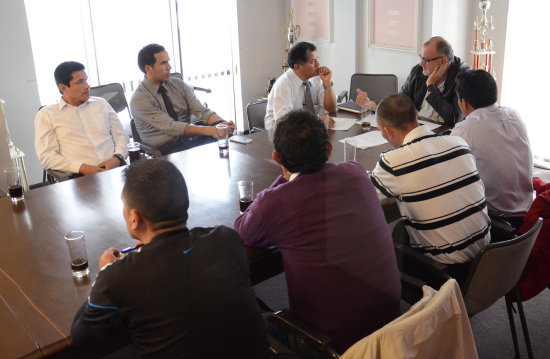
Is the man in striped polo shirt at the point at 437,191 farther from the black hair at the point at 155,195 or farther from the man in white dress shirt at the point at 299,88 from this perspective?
the man in white dress shirt at the point at 299,88

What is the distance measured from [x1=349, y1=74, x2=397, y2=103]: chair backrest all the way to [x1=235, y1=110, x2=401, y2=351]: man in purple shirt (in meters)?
3.16

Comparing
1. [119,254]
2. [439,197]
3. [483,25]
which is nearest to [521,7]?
[483,25]

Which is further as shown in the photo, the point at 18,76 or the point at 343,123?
the point at 18,76

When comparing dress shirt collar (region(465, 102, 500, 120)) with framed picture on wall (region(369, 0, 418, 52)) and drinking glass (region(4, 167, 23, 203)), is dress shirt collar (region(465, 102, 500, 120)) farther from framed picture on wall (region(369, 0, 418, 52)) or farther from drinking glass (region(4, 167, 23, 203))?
framed picture on wall (region(369, 0, 418, 52))

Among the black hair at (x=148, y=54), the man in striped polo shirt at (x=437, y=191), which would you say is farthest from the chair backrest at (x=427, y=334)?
the black hair at (x=148, y=54)

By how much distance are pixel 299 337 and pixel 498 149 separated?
1.41 m

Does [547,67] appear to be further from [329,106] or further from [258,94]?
[258,94]

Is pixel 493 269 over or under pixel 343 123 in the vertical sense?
under

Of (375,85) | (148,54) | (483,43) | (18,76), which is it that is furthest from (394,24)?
(18,76)

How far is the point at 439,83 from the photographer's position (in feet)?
13.0

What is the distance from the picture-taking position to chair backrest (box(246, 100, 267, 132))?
14.1ft

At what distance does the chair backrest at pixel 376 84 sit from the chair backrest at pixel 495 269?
2937mm

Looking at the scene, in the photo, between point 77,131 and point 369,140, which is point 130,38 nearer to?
point 77,131

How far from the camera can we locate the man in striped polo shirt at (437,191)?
2.31m
